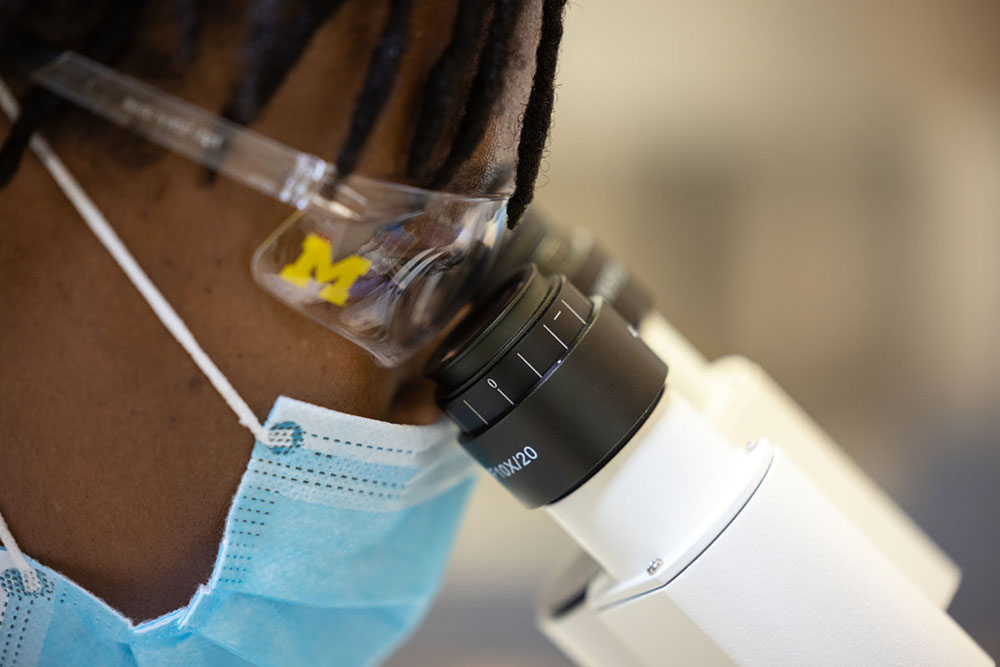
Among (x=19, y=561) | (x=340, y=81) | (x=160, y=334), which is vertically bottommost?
(x=19, y=561)

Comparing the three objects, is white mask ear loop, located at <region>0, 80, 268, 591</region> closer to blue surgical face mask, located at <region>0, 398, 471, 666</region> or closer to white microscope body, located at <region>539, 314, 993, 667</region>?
blue surgical face mask, located at <region>0, 398, 471, 666</region>

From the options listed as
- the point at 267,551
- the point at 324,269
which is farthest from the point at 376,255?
the point at 267,551

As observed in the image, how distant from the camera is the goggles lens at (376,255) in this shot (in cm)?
38

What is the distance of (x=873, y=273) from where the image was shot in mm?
1197

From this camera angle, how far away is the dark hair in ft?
1.13

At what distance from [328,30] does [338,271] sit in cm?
11

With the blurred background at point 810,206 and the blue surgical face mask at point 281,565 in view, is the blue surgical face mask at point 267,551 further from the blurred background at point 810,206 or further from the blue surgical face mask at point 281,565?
the blurred background at point 810,206

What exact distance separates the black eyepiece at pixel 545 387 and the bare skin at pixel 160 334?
0.20 ft

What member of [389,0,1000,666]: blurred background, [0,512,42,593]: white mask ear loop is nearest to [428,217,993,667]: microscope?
[0,512,42,593]: white mask ear loop

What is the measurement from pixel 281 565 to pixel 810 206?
1.02m

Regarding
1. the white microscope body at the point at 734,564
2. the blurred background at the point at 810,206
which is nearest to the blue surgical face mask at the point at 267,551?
the white microscope body at the point at 734,564

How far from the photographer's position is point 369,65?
1.18ft

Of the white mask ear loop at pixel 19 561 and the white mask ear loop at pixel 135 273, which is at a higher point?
the white mask ear loop at pixel 135 273

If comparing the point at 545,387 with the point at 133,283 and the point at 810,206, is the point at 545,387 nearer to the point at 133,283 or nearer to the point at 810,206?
the point at 133,283
